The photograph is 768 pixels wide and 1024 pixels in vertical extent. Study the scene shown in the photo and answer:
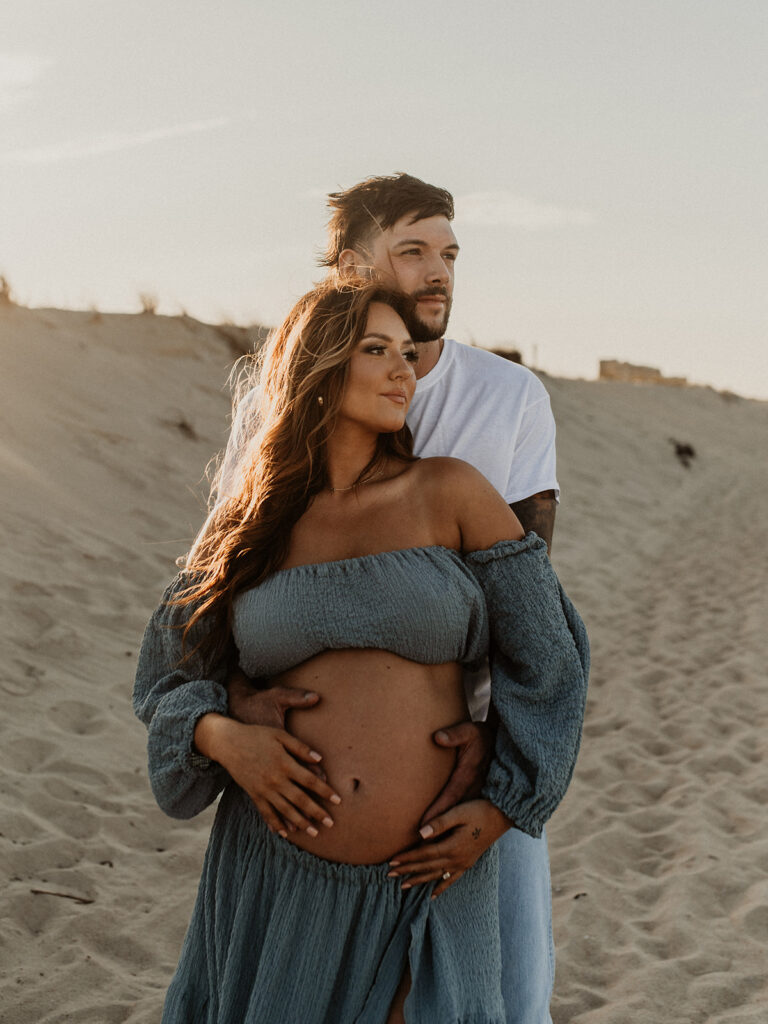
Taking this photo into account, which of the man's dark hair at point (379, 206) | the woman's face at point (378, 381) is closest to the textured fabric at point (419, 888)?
the woman's face at point (378, 381)

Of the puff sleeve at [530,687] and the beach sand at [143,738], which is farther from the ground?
the puff sleeve at [530,687]

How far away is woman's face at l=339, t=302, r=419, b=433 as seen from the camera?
2326mm

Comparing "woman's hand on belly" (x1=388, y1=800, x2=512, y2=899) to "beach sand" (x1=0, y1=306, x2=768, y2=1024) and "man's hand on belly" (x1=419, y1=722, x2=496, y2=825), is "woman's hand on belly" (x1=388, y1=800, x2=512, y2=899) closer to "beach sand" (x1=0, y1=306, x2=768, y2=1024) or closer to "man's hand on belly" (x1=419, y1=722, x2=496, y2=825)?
"man's hand on belly" (x1=419, y1=722, x2=496, y2=825)

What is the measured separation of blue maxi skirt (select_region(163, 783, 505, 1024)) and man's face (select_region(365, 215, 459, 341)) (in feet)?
4.01

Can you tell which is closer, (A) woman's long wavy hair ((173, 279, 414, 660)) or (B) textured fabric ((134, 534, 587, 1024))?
(B) textured fabric ((134, 534, 587, 1024))

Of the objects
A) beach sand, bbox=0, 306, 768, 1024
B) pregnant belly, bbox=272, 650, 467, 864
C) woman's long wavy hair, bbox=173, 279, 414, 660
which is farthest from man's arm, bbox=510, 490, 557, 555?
beach sand, bbox=0, 306, 768, 1024

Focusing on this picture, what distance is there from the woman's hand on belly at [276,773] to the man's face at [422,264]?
102 cm

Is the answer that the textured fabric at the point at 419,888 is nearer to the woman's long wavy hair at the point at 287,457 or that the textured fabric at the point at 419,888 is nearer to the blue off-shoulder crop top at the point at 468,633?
the blue off-shoulder crop top at the point at 468,633

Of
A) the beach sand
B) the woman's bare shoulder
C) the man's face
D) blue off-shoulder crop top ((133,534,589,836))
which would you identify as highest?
the man's face

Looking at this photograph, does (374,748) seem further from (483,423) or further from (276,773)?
(483,423)

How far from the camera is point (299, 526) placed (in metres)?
2.34

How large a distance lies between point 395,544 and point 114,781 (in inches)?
141

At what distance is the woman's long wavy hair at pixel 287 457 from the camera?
231cm

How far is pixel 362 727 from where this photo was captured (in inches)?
84.8
